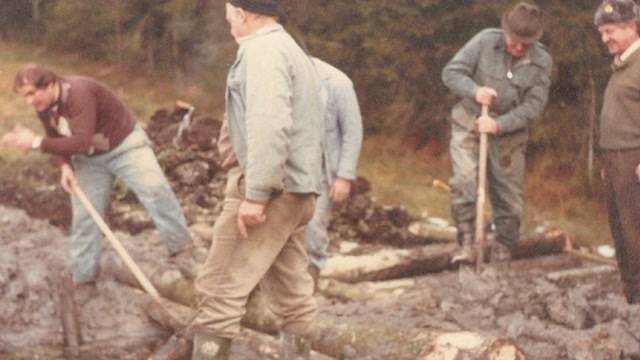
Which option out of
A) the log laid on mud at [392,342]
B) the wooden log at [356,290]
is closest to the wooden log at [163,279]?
the log laid on mud at [392,342]

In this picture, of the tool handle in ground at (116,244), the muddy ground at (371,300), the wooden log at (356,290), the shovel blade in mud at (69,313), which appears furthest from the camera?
the wooden log at (356,290)

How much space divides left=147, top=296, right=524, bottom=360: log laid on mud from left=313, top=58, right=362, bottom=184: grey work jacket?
1127 mm

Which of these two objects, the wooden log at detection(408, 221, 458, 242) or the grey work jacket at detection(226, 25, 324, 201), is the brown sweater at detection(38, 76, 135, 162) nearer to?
the grey work jacket at detection(226, 25, 324, 201)

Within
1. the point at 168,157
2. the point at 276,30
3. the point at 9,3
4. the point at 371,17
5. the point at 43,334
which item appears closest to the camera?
the point at 276,30

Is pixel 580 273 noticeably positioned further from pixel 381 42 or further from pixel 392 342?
pixel 381 42

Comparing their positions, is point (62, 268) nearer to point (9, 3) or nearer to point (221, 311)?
point (221, 311)

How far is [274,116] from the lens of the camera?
178 inches

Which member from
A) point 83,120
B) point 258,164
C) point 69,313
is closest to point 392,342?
point 258,164

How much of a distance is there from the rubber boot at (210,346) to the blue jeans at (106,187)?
8.24 ft

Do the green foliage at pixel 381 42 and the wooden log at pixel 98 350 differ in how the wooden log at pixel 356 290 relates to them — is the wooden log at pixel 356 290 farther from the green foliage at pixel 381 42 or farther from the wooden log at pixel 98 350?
the green foliage at pixel 381 42

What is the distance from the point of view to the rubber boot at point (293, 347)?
208 inches

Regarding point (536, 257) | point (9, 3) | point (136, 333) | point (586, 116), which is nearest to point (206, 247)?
point (136, 333)

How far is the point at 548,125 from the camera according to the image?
11070 millimetres

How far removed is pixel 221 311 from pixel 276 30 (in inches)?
52.1
